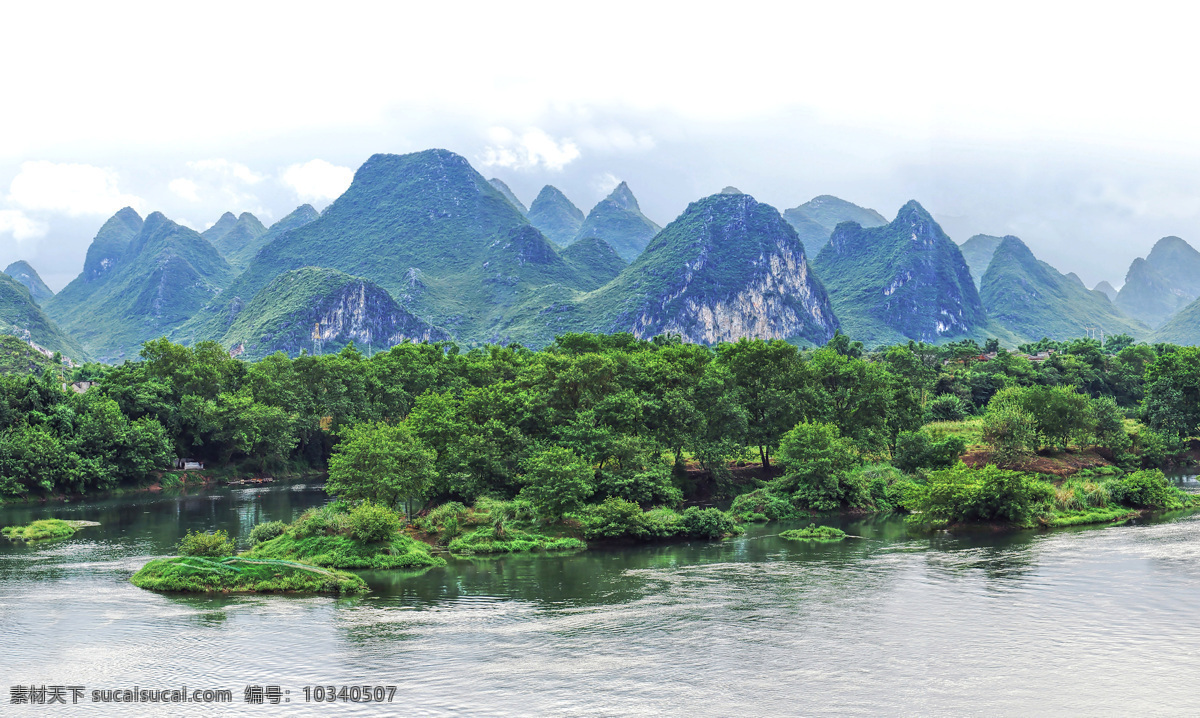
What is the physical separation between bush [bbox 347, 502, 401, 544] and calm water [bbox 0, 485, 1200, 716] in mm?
3408

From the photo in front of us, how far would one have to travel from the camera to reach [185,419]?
7812cm

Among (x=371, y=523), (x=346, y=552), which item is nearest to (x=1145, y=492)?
(x=371, y=523)

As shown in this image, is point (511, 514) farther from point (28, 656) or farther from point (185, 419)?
point (185, 419)

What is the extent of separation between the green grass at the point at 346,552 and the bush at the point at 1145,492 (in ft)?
125

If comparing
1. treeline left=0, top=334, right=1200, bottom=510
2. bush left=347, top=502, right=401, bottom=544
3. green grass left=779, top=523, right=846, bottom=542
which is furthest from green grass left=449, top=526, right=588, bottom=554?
green grass left=779, top=523, right=846, bottom=542

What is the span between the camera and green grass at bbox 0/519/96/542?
1789 inches

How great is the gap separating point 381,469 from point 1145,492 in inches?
1661

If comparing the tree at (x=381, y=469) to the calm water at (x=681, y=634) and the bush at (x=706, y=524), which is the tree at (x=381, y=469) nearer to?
the calm water at (x=681, y=634)

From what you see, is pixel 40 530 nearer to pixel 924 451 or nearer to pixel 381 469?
pixel 381 469

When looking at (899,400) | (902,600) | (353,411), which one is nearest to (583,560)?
(902,600)

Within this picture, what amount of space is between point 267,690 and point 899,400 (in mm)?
55465

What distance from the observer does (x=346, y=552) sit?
36500 mm

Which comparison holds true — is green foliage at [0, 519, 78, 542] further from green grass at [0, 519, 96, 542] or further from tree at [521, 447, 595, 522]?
tree at [521, 447, 595, 522]

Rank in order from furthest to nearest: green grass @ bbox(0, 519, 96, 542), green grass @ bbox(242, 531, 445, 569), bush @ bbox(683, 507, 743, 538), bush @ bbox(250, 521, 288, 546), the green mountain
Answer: the green mountain
green grass @ bbox(0, 519, 96, 542)
bush @ bbox(683, 507, 743, 538)
bush @ bbox(250, 521, 288, 546)
green grass @ bbox(242, 531, 445, 569)
